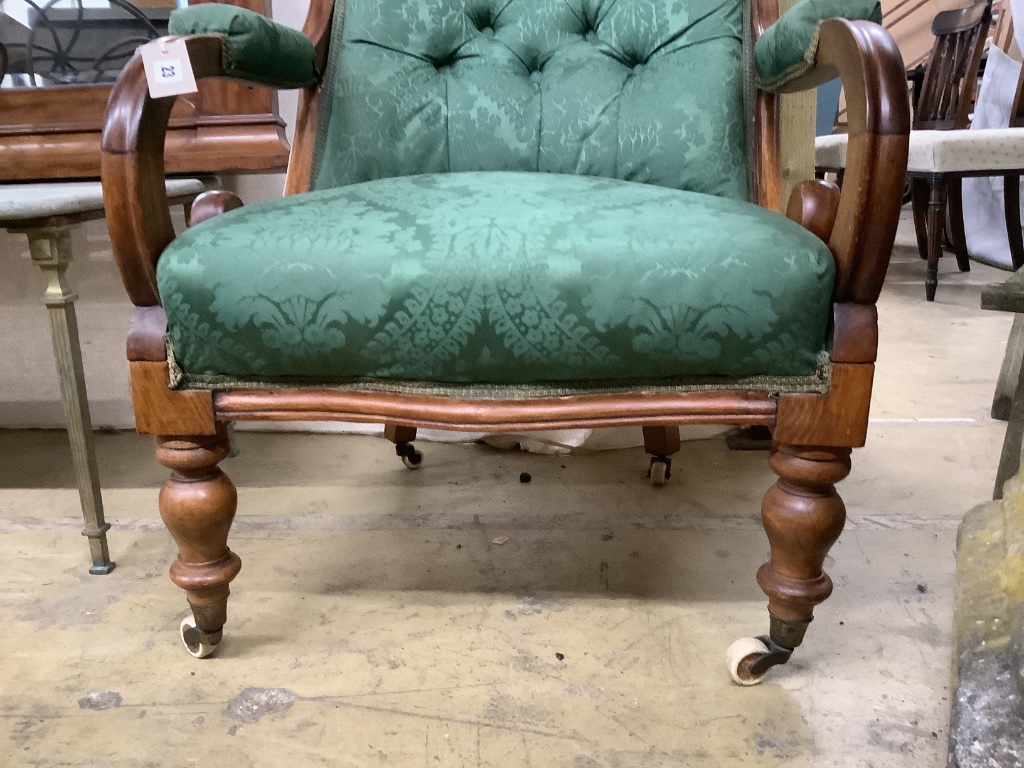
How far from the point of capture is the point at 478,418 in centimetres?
75

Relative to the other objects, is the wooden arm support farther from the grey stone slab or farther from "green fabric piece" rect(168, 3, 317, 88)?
the grey stone slab

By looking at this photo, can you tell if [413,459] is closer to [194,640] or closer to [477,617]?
[477,617]

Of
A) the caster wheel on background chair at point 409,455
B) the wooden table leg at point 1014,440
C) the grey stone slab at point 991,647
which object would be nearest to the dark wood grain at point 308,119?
the caster wheel on background chair at point 409,455

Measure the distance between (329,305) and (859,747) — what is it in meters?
0.66

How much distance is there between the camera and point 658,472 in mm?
1331

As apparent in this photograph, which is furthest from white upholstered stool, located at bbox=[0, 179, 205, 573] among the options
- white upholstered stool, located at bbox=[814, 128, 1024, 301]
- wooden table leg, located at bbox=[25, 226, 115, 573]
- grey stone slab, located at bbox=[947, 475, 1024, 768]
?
white upholstered stool, located at bbox=[814, 128, 1024, 301]

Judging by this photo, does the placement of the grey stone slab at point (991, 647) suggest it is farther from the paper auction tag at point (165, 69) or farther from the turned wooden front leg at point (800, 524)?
the paper auction tag at point (165, 69)

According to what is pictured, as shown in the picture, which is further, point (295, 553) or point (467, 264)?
point (295, 553)

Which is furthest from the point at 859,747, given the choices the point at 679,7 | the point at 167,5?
the point at 167,5

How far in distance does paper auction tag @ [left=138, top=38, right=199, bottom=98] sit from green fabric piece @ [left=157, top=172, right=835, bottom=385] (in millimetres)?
129

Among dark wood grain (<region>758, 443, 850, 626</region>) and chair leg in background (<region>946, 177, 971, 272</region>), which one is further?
chair leg in background (<region>946, 177, 971, 272</region>)

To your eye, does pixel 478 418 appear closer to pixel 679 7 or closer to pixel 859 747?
pixel 859 747

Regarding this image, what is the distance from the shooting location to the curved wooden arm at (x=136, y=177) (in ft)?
2.38

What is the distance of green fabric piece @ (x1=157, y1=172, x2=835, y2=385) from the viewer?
698 millimetres
